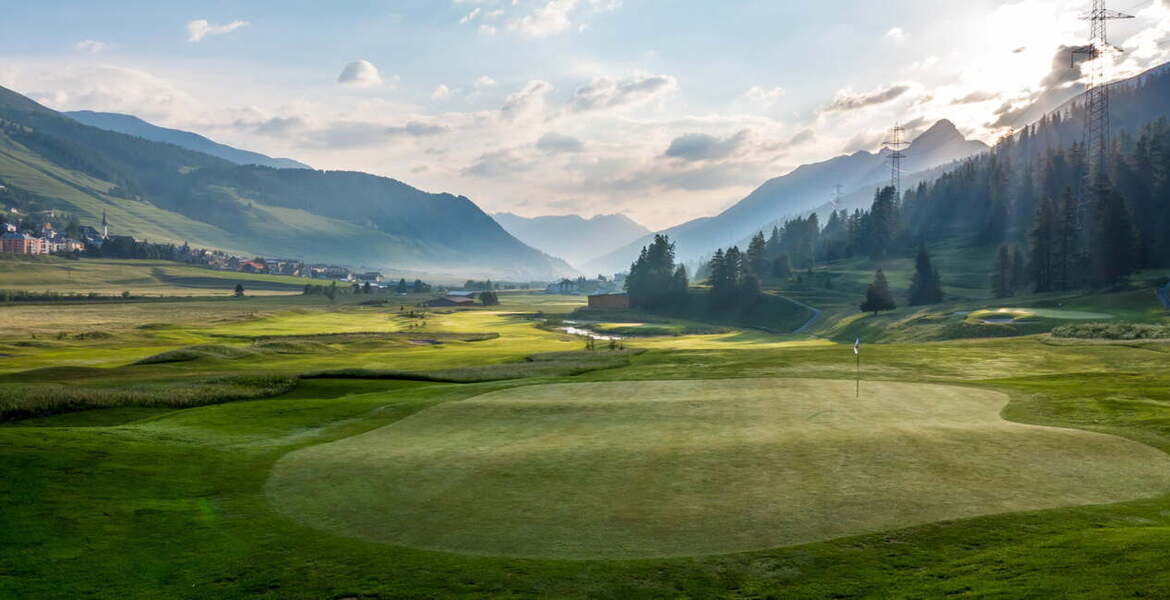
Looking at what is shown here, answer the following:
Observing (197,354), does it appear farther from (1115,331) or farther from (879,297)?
(879,297)

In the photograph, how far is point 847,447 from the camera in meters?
25.6

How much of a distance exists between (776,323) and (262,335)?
102 meters

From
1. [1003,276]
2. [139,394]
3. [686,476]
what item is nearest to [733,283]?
[1003,276]

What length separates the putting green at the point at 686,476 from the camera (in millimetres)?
17531

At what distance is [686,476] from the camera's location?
73.5 feet

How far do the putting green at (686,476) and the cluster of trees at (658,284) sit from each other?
505 feet

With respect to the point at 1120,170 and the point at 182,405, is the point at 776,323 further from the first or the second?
the point at 182,405

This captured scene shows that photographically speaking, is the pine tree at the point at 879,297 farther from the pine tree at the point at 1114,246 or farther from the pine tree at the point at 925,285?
the pine tree at the point at 1114,246

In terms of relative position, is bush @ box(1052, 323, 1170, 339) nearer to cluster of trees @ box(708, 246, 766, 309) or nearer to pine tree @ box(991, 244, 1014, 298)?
pine tree @ box(991, 244, 1014, 298)

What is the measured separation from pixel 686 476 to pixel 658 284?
17240cm

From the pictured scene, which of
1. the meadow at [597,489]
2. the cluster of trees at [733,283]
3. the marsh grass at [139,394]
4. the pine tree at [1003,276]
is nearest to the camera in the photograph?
the meadow at [597,489]

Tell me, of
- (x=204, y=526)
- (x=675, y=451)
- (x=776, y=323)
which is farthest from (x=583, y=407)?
(x=776, y=323)

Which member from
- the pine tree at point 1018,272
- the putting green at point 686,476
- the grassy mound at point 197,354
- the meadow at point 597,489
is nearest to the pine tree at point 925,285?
the pine tree at point 1018,272

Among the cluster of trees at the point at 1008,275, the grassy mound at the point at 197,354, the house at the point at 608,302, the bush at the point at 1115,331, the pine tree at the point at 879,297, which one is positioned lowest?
the grassy mound at the point at 197,354
